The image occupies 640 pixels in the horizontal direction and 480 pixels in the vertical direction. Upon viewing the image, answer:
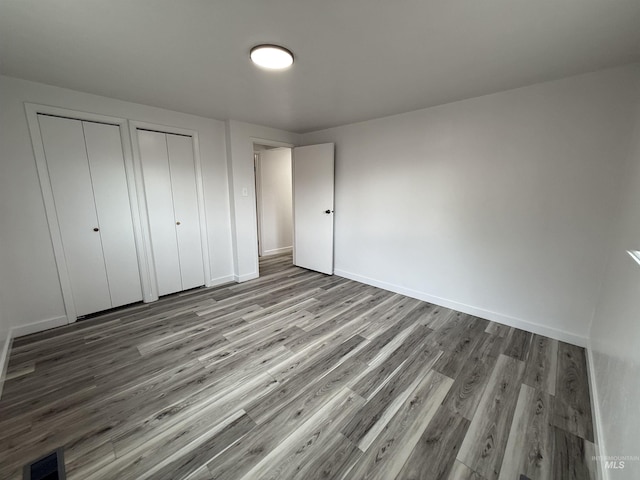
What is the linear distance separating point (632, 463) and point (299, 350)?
182 cm

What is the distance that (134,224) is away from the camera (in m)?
2.89

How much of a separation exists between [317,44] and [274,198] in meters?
3.96

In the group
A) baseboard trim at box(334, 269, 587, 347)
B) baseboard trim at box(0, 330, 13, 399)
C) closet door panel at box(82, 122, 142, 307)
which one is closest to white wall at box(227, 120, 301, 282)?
closet door panel at box(82, 122, 142, 307)

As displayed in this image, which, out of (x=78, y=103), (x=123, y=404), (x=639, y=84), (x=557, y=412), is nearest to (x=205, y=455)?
(x=123, y=404)

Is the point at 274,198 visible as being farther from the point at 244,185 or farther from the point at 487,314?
the point at 487,314

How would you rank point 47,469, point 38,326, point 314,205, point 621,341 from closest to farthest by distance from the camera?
point 47,469
point 621,341
point 38,326
point 314,205

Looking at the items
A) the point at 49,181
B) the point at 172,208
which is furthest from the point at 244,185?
the point at 49,181

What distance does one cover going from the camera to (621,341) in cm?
129

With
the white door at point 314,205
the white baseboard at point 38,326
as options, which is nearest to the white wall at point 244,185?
the white door at point 314,205

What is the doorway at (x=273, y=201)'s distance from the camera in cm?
515

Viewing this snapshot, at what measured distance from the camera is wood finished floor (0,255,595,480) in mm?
1269

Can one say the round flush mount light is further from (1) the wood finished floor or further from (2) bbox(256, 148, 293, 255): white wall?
(2) bbox(256, 148, 293, 255): white wall

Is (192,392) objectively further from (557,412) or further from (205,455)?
(557,412)

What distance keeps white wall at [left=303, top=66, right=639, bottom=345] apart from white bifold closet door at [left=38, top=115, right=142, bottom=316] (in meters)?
2.96
